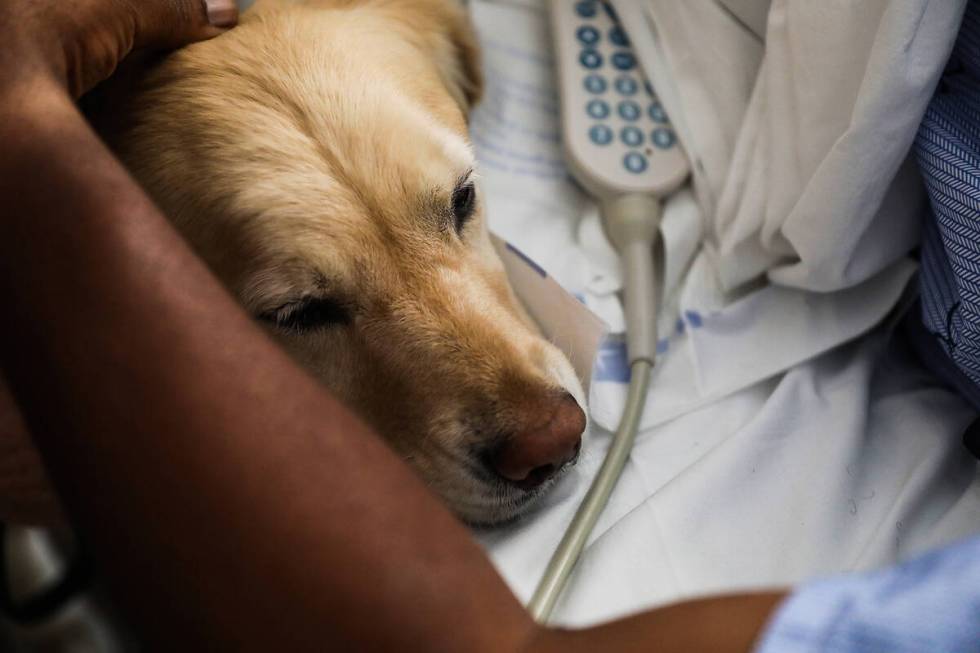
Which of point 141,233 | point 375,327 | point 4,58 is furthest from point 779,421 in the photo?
point 4,58

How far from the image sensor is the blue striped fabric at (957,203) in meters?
0.78

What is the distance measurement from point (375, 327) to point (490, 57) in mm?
621

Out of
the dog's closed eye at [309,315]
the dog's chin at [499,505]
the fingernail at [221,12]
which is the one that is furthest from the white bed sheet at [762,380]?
the fingernail at [221,12]

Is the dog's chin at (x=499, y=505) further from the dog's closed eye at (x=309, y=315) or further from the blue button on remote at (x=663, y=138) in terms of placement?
the blue button on remote at (x=663, y=138)

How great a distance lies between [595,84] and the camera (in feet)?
3.91

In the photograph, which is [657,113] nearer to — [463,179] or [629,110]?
[629,110]

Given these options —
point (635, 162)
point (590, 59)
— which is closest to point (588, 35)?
point (590, 59)

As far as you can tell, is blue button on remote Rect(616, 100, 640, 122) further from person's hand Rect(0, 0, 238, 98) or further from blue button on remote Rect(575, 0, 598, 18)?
person's hand Rect(0, 0, 238, 98)

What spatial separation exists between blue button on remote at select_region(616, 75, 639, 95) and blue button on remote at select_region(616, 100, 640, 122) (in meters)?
0.02

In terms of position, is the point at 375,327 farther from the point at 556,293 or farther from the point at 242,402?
the point at 242,402

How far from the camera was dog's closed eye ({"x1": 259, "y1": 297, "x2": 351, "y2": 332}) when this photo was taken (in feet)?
2.86

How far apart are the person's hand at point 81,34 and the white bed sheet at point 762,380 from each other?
50cm

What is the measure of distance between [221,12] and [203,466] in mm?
624

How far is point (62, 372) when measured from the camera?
0.54m
